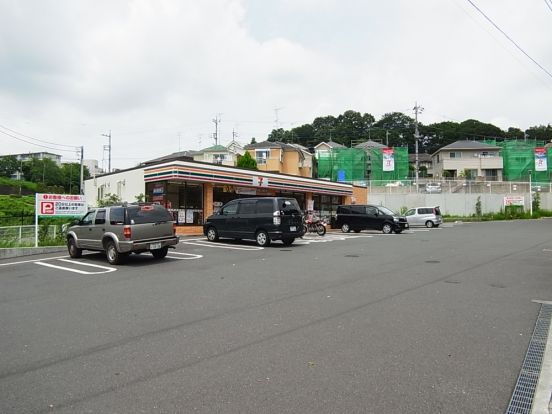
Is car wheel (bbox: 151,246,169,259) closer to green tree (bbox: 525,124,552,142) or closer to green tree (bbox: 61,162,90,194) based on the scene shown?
green tree (bbox: 61,162,90,194)

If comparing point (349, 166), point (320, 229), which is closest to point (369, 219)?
point (320, 229)

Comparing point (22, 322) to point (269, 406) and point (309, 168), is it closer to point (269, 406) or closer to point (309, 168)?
point (269, 406)

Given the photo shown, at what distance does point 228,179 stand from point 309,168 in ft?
175

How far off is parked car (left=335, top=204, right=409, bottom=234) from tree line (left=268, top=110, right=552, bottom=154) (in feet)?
242

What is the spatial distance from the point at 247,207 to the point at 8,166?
112304 millimetres

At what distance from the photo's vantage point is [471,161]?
75312mm

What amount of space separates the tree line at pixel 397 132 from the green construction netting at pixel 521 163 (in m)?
36.4

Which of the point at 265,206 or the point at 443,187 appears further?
the point at 443,187

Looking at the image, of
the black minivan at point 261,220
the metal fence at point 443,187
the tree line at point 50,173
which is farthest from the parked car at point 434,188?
the tree line at point 50,173

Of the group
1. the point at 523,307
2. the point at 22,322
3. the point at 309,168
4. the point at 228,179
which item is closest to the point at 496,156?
the point at 309,168

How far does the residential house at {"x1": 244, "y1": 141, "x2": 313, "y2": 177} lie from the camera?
6694cm

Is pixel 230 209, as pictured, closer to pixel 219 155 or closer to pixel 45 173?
pixel 219 155

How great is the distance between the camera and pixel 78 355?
16.3 ft

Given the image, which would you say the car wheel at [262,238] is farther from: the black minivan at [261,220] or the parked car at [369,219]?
the parked car at [369,219]
